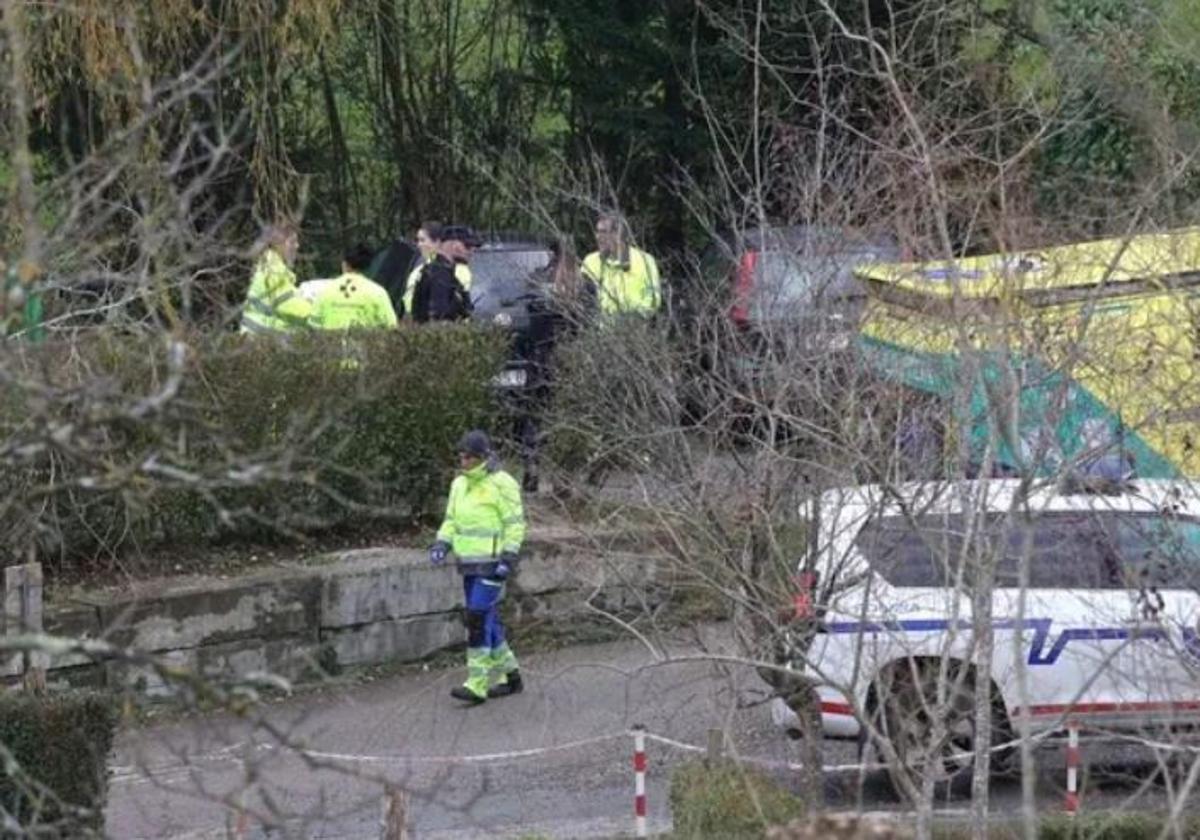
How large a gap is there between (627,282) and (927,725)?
4865 millimetres

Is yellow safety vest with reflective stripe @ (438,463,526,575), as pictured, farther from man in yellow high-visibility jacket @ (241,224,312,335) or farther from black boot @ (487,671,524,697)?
man in yellow high-visibility jacket @ (241,224,312,335)

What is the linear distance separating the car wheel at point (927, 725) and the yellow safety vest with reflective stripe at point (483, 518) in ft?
11.4

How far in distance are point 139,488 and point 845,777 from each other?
7097 millimetres

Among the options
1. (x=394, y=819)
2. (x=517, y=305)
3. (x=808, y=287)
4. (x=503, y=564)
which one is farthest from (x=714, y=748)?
(x=517, y=305)

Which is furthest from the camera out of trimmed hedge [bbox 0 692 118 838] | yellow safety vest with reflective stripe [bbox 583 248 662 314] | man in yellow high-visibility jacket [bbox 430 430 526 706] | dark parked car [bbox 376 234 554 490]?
dark parked car [bbox 376 234 554 490]

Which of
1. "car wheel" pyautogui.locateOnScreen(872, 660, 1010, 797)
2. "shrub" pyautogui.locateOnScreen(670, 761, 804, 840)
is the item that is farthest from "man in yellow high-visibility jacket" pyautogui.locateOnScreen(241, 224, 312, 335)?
"shrub" pyautogui.locateOnScreen(670, 761, 804, 840)

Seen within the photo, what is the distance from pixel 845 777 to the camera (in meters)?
12.2

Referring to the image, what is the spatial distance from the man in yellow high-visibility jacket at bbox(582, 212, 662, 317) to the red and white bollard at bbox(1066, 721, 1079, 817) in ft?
13.0

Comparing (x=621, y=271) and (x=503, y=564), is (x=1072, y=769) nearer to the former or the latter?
(x=503, y=564)

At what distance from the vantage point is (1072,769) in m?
10.4

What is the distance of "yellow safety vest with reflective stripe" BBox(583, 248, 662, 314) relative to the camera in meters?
13.3

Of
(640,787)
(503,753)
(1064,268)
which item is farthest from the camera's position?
(503,753)

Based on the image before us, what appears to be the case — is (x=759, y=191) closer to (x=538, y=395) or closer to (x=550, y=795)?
(x=550, y=795)

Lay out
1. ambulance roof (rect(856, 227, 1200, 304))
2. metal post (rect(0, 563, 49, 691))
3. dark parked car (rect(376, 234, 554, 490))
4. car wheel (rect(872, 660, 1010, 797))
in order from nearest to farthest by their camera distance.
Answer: car wheel (rect(872, 660, 1010, 797)) < ambulance roof (rect(856, 227, 1200, 304)) < metal post (rect(0, 563, 49, 691)) < dark parked car (rect(376, 234, 554, 490))
